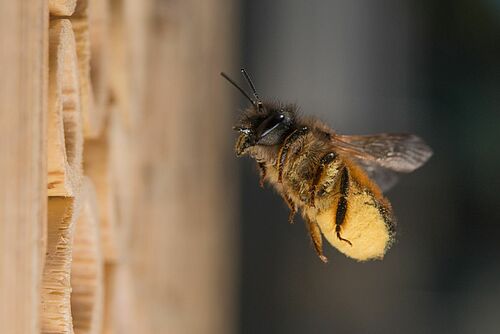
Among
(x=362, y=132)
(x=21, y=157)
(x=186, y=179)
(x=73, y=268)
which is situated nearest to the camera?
(x=21, y=157)

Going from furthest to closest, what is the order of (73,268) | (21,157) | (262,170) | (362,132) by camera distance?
(362,132)
(262,170)
(73,268)
(21,157)

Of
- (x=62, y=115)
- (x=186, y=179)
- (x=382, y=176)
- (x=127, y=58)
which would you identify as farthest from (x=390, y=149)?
(x=186, y=179)

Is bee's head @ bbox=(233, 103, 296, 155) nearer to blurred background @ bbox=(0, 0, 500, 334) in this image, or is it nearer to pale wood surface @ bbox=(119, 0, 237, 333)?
pale wood surface @ bbox=(119, 0, 237, 333)

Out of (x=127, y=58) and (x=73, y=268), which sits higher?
(x=127, y=58)

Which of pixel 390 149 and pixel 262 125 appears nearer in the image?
pixel 262 125

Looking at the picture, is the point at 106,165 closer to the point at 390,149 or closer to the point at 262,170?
the point at 262,170

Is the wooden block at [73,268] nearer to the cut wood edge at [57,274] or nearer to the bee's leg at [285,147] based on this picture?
the cut wood edge at [57,274]

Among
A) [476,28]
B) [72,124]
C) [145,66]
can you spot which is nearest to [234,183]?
[476,28]

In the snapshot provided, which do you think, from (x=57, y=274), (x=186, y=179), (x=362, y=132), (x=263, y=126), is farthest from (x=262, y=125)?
(x=362, y=132)
